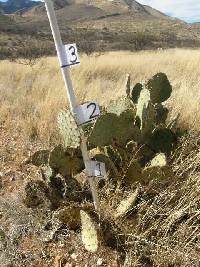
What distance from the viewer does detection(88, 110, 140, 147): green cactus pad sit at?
10.4ft

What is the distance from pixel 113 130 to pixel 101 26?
6530 cm

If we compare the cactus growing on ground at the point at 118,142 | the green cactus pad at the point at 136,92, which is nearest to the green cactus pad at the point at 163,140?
the cactus growing on ground at the point at 118,142

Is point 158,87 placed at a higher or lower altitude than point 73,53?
lower

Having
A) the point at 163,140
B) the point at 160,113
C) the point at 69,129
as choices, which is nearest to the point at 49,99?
the point at 160,113

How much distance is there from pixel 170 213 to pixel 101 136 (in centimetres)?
64

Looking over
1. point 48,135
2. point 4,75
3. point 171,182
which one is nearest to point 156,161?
point 171,182

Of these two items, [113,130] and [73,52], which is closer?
[73,52]

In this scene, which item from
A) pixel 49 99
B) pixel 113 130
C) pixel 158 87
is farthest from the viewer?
pixel 49 99

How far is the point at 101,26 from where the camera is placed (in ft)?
220

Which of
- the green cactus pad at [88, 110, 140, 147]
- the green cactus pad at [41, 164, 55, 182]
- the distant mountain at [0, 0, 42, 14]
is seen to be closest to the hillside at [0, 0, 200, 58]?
the distant mountain at [0, 0, 42, 14]

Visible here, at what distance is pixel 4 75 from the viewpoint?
9.92m

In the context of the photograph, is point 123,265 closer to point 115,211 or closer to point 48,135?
point 115,211

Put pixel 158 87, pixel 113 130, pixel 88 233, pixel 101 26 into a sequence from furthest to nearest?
1. pixel 101 26
2. pixel 158 87
3. pixel 113 130
4. pixel 88 233

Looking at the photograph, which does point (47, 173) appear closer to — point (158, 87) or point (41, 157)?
point (41, 157)
